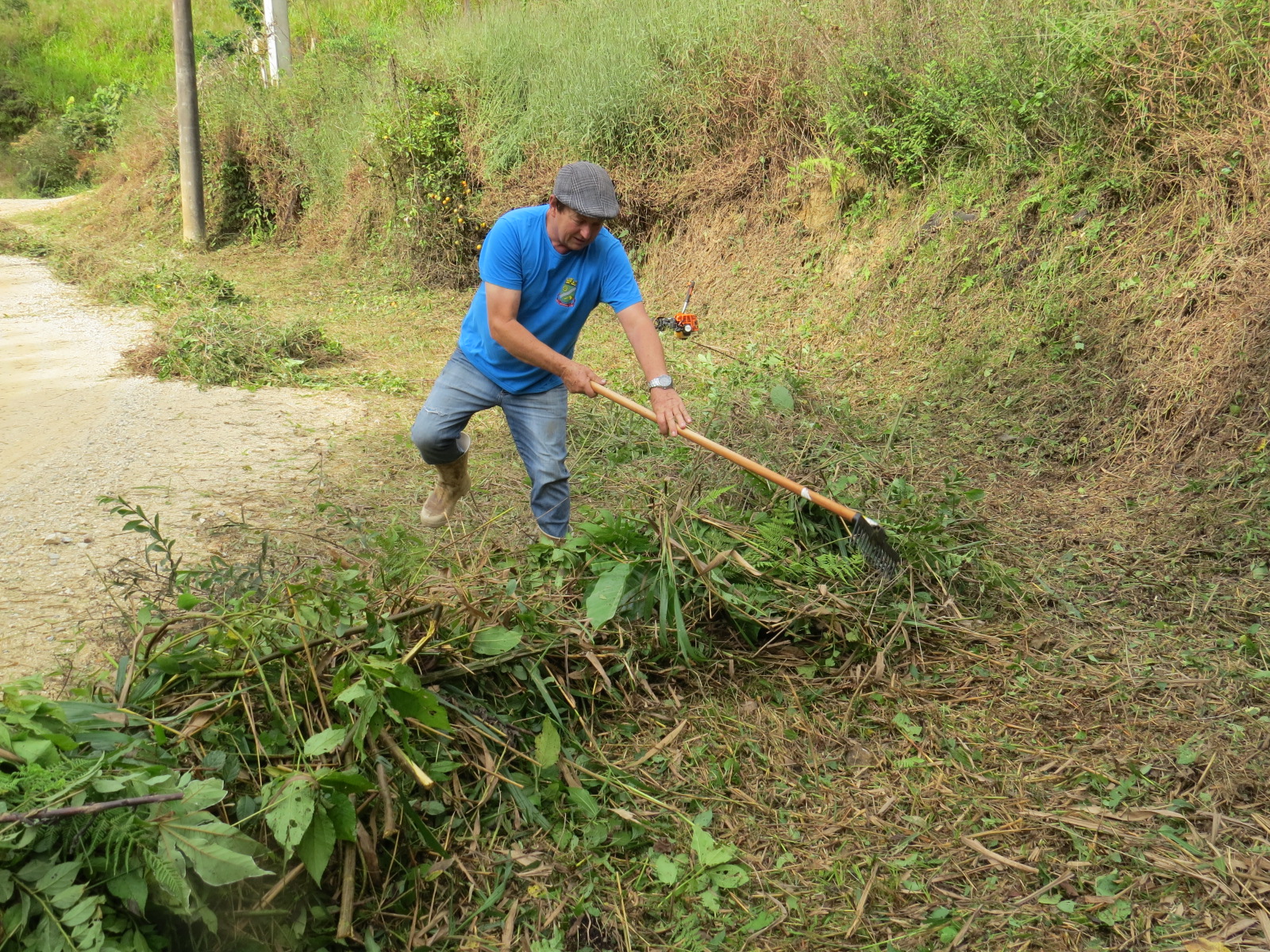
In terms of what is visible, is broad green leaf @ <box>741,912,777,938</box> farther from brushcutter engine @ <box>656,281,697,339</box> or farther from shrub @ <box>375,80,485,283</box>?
shrub @ <box>375,80,485,283</box>

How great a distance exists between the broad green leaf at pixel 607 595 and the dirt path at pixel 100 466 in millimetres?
1685

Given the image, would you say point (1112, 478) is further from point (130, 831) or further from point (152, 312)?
point (152, 312)

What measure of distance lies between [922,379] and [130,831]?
18.8 feet

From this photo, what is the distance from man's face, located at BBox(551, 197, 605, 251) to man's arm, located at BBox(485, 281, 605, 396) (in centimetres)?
29

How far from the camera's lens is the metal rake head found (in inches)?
143

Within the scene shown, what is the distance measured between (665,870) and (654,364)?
2157mm

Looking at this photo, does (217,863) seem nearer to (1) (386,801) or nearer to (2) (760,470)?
(1) (386,801)

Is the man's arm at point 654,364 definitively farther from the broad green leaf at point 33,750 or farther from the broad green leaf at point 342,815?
the broad green leaf at point 33,750

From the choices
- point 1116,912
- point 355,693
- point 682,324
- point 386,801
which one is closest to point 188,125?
point 682,324

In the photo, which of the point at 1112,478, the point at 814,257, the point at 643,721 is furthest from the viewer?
the point at 814,257

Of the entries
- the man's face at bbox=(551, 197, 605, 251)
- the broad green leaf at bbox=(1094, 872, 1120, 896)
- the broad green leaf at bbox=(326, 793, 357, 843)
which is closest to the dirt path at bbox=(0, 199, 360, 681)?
the broad green leaf at bbox=(326, 793, 357, 843)

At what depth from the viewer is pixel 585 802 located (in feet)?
8.82

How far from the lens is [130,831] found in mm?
1847

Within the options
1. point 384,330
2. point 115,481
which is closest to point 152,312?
point 384,330
